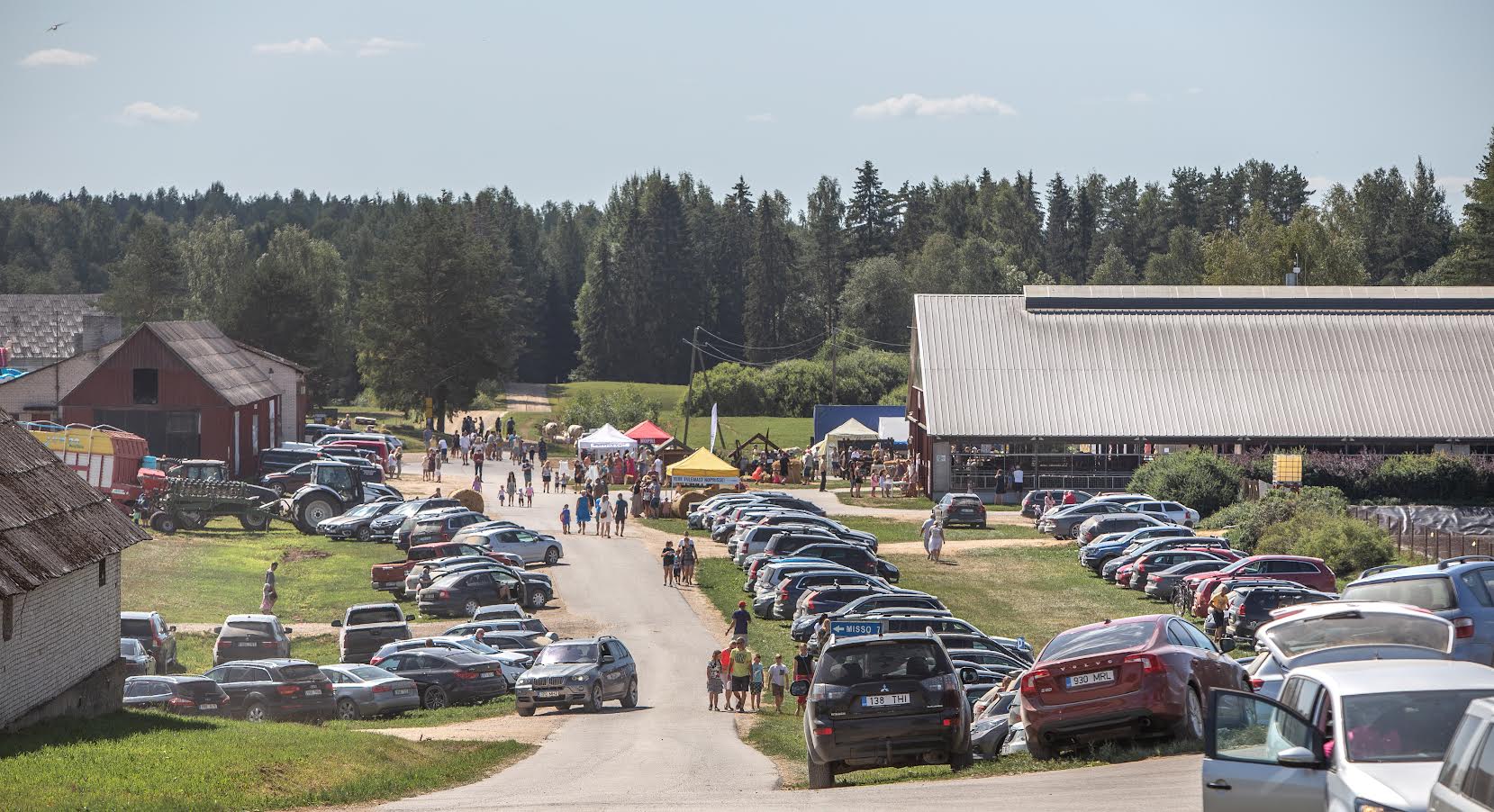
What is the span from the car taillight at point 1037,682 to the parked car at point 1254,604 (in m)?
A: 19.2

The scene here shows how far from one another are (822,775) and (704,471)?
163 feet

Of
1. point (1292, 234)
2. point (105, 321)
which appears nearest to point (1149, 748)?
point (1292, 234)

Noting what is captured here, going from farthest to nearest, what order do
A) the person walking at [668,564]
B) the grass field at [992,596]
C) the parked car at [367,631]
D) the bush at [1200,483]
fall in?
the bush at [1200,483]
the person walking at [668,564]
the parked car at [367,631]
the grass field at [992,596]

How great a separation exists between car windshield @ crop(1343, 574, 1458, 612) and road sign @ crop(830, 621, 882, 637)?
38.1 feet

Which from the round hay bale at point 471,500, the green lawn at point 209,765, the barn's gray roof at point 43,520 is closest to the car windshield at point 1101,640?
the green lawn at point 209,765

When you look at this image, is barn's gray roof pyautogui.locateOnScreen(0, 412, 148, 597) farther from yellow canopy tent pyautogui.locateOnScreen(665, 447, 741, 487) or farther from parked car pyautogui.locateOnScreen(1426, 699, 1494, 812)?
yellow canopy tent pyautogui.locateOnScreen(665, 447, 741, 487)

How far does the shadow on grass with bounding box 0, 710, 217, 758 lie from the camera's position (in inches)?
749

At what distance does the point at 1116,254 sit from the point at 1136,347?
289 feet

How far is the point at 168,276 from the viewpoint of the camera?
128250 mm

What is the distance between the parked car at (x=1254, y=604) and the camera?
116 ft

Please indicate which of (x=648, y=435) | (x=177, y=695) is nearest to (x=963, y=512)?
(x=648, y=435)

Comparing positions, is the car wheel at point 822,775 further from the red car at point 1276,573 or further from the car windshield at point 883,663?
the red car at point 1276,573

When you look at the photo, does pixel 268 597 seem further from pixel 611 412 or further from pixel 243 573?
pixel 611 412

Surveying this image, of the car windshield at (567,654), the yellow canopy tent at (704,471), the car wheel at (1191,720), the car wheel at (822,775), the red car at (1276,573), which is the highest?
the car wheel at (1191,720)
